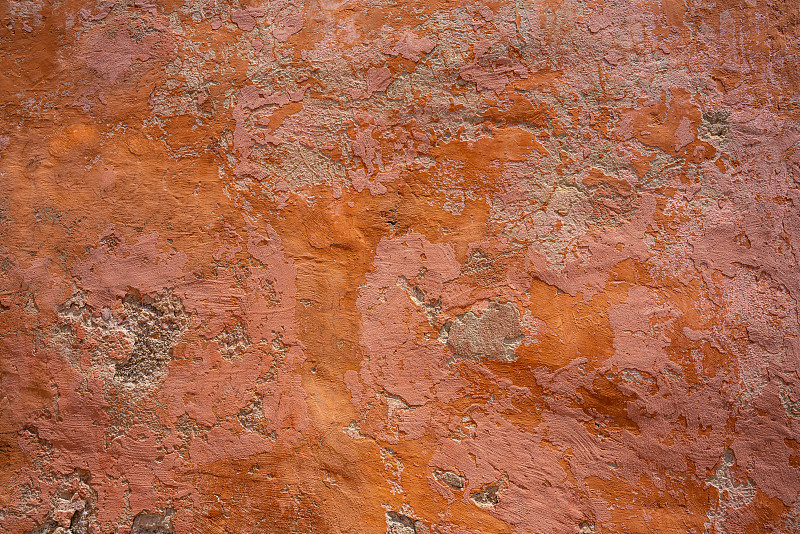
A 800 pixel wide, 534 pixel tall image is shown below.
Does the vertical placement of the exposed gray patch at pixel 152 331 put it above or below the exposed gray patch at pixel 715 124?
below

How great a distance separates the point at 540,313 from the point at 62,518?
9.12ft

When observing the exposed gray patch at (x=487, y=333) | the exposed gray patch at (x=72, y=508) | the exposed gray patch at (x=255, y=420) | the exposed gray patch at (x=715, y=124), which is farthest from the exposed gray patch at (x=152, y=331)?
the exposed gray patch at (x=715, y=124)

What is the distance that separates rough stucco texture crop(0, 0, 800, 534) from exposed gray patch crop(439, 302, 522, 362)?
2 centimetres

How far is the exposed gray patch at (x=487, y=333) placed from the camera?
2.16 meters

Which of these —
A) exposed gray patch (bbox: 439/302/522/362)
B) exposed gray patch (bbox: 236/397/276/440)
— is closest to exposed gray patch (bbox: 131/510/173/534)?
exposed gray patch (bbox: 236/397/276/440)

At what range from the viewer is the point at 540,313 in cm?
215

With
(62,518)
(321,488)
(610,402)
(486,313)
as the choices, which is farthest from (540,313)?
(62,518)

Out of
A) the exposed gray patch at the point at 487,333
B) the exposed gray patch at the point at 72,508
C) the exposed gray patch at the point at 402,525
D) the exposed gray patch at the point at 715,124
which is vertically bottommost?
the exposed gray patch at the point at 72,508

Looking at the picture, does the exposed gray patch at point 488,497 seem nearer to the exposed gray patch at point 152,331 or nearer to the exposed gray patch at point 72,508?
the exposed gray patch at point 152,331

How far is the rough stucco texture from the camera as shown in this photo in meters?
2.09

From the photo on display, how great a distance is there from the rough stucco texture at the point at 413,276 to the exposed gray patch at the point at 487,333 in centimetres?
2

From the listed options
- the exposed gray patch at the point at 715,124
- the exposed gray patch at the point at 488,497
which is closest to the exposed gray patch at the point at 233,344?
the exposed gray patch at the point at 488,497

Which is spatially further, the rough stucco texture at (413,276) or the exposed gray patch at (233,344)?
the exposed gray patch at (233,344)

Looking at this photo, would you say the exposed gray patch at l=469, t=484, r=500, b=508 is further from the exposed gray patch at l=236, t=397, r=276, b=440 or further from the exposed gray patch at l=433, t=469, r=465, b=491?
the exposed gray patch at l=236, t=397, r=276, b=440
